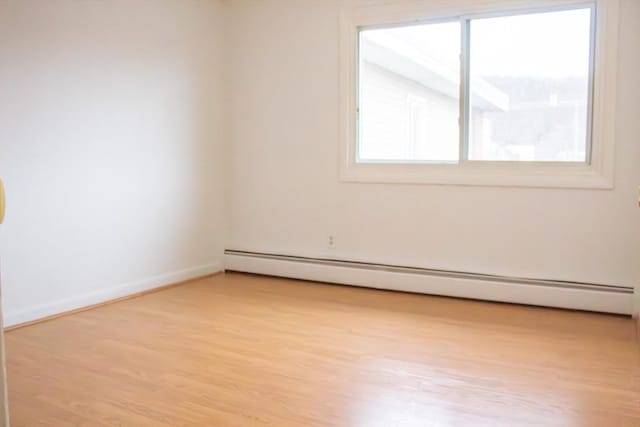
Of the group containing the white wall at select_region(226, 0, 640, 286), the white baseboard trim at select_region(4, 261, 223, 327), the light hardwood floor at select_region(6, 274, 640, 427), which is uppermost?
the white wall at select_region(226, 0, 640, 286)

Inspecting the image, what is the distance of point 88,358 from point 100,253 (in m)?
1.25

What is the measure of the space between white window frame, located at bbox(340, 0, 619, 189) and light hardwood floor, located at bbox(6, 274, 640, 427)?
925 mm

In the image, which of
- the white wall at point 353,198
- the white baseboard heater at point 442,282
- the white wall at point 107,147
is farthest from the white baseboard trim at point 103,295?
the white wall at point 353,198

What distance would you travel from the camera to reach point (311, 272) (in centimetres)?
480

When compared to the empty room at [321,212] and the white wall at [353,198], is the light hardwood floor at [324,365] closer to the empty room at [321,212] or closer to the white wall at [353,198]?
the empty room at [321,212]

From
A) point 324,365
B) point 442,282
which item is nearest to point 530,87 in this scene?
point 442,282

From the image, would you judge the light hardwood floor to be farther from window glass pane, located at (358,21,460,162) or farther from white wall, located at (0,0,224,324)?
window glass pane, located at (358,21,460,162)

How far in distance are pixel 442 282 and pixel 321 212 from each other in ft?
3.91

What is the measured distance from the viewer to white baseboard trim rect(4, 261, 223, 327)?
3.51 meters

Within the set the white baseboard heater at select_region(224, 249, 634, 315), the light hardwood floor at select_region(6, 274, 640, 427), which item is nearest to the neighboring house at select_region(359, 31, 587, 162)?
the white baseboard heater at select_region(224, 249, 634, 315)

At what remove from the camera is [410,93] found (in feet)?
14.7


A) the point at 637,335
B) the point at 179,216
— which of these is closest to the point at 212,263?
the point at 179,216

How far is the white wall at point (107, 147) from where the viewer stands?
137 inches

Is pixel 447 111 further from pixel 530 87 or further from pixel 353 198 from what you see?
pixel 353 198
